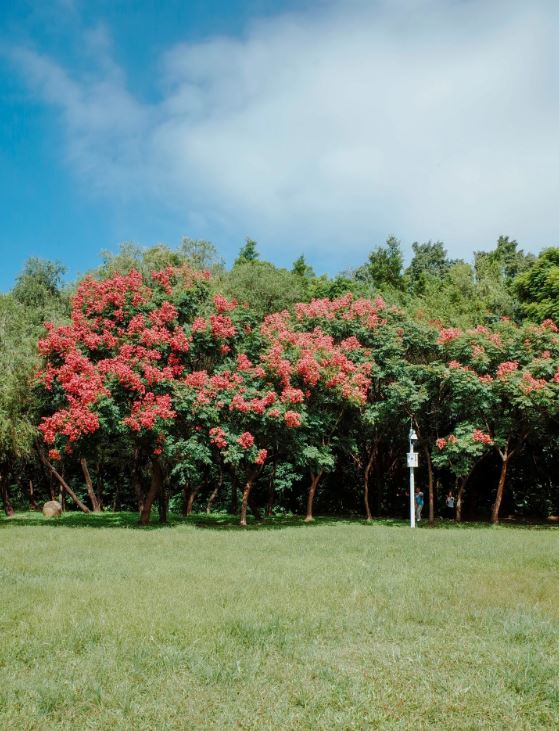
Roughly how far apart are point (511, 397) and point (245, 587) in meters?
15.9

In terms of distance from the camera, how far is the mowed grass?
518 cm

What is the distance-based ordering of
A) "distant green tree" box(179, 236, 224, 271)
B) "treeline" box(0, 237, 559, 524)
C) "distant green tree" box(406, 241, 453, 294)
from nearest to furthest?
"treeline" box(0, 237, 559, 524) < "distant green tree" box(179, 236, 224, 271) < "distant green tree" box(406, 241, 453, 294)

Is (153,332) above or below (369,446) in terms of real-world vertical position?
above

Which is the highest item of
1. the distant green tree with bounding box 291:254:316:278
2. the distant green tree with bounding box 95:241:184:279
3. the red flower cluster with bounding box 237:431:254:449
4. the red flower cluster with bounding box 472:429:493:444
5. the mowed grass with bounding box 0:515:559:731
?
Result: the distant green tree with bounding box 291:254:316:278

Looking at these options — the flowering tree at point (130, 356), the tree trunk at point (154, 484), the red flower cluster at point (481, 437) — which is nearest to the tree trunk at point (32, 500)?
the flowering tree at point (130, 356)

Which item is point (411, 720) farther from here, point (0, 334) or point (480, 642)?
point (0, 334)

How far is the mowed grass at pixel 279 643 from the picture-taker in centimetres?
518

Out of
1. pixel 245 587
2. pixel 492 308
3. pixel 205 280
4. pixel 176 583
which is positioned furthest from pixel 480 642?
pixel 492 308

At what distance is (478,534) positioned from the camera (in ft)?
61.2

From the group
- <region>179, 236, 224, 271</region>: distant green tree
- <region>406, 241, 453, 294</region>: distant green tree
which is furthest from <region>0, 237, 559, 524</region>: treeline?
<region>406, 241, 453, 294</region>: distant green tree

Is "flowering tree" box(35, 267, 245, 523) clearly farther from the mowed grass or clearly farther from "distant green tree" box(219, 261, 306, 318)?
"distant green tree" box(219, 261, 306, 318)

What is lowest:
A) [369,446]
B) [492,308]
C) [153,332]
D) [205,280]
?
[369,446]

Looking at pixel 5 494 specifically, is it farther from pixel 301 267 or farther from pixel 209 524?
pixel 301 267

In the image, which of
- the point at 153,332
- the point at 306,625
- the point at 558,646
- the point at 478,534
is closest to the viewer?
the point at 558,646
